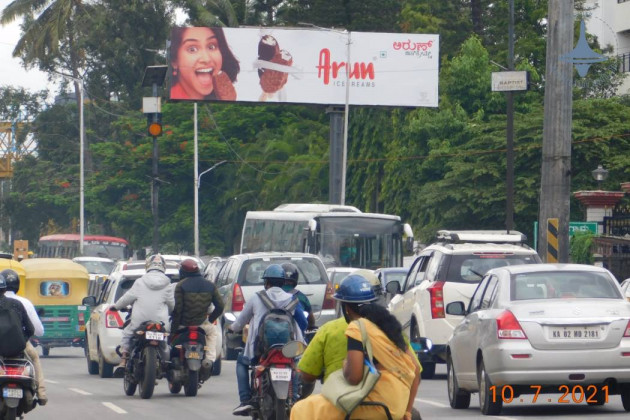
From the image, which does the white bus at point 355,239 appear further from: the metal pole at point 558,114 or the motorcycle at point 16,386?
the motorcycle at point 16,386

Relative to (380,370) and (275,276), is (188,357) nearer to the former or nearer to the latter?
(275,276)

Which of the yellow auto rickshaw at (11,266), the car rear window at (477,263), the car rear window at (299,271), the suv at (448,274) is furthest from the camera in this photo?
the yellow auto rickshaw at (11,266)

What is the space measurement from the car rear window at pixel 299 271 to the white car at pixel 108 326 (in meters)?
1.30

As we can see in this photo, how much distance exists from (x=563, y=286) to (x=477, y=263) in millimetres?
4240

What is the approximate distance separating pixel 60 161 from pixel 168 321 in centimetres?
6072

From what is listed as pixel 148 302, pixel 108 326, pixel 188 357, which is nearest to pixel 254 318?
pixel 188 357

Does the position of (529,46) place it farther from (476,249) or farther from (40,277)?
(476,249)

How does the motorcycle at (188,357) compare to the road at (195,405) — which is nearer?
the road at (195,405)

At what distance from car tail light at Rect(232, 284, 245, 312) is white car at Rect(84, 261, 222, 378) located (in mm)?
1066

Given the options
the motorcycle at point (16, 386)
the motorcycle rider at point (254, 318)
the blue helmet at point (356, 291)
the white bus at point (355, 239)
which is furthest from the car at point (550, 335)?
the white bus at point (355, 239)

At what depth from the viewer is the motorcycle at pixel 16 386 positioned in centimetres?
1200

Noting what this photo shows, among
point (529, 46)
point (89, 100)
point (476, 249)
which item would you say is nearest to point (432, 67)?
point (529, 46)

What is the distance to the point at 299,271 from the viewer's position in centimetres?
2252
